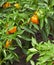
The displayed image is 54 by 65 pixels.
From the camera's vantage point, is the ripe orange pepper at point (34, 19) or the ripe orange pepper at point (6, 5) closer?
the ripe orange pepper at point (34, 19)

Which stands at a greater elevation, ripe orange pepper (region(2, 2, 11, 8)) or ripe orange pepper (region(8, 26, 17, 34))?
ripe orange pepper (region(2, 2, 11, 8))

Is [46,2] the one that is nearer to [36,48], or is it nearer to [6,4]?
[6,4]

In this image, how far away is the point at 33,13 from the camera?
238 centimetres

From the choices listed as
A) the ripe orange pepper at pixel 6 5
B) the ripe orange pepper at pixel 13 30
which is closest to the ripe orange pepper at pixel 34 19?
the ripe orange pepper at pixel 13 30

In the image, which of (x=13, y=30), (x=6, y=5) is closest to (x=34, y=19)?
(x=13, y=30)

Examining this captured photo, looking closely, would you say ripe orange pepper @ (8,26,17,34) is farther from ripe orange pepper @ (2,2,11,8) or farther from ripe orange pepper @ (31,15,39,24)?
ripe orange pepper @ (2,2,11,8)

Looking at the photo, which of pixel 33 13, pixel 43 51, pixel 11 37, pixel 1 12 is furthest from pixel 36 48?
pixel 1 12

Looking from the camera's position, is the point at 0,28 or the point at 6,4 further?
the point at 6,4

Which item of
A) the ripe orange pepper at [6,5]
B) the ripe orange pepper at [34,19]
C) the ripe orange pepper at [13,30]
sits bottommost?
the ripe orange pepper at [13,30]

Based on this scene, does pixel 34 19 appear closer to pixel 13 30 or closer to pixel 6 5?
pixel 13 30

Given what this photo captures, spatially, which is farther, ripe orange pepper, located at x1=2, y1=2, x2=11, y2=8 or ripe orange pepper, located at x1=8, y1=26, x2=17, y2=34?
Result: ripe orange pepper, located at x1=2, y1=2, x2=11, y2=8

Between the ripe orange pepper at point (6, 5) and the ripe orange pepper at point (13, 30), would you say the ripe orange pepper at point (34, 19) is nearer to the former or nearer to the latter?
the ripe orange pepper at point (13, 30)

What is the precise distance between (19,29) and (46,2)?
393 millimetres

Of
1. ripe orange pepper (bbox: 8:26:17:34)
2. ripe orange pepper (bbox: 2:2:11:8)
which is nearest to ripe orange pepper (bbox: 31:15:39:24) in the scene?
ripe orange pepper (bbox: 8:26:17:34)
